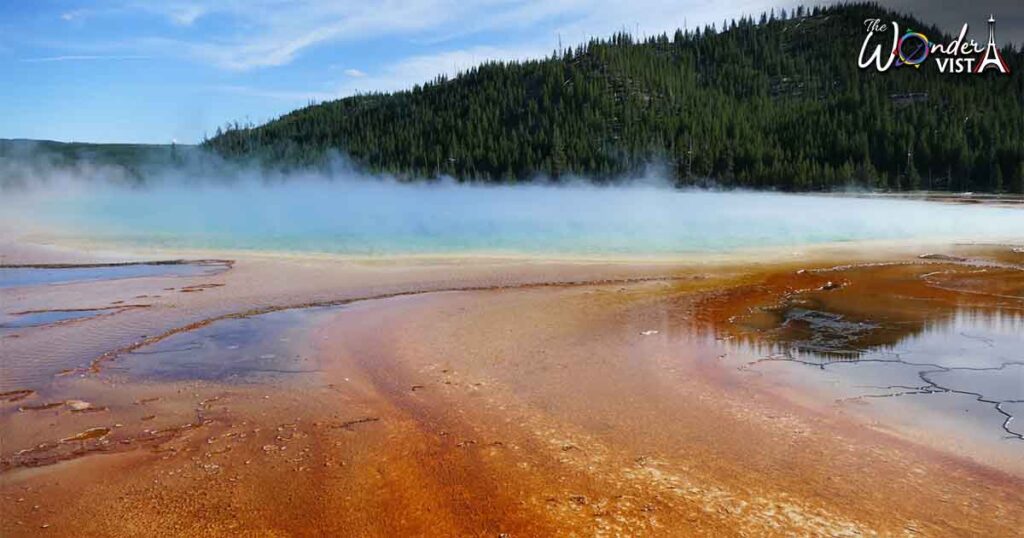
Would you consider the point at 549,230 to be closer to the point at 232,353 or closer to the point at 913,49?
the point at 232,353

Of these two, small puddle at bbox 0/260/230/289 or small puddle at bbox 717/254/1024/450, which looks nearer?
small puddle at bbox 717/254/1024/450

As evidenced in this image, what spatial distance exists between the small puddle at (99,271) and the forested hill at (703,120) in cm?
6459

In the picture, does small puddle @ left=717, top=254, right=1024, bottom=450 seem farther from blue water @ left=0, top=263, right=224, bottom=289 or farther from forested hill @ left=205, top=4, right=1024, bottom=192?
forested hill @ left=205, top=4, right=1024, bottom=192

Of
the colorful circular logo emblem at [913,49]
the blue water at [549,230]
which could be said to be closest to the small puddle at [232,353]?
the blue water at [549,230]

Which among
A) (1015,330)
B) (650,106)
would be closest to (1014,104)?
(650,106)

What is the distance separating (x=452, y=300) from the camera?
1208 cm

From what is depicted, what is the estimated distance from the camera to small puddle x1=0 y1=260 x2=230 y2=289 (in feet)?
48.4

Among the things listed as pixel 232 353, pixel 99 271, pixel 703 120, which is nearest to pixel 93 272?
pixel 99 271

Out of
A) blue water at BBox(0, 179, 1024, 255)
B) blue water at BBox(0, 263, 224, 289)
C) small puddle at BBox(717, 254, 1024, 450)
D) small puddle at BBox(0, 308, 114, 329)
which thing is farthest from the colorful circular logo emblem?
small puddle at BBox(0, 308, 114, 329)

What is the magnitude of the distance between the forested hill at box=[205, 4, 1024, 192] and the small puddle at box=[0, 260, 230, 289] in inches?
2543

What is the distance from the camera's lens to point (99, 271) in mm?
16062

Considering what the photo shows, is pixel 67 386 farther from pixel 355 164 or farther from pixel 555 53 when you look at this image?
pixel 555 53

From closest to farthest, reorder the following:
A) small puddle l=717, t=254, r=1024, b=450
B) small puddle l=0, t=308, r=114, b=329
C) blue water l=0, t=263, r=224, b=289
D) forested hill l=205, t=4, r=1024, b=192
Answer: small puddle l=717, t=254, r=1024, b=450, small puddle l=0, t=308, r=114, b=329, blue water l=0, t=263, r=224, b=289, forested hill l=205, t=4, r=1024, b=192

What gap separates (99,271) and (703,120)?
3458 inches
